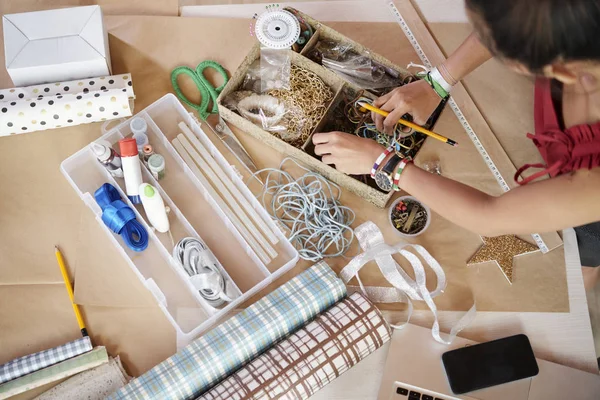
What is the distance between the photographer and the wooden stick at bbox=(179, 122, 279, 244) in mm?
1355

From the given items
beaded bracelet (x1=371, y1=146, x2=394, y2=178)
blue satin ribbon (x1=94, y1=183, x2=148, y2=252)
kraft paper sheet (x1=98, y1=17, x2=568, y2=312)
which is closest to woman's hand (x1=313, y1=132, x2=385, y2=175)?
beaded bracelet (x1=371, y1=146, x2=394, y2=178)

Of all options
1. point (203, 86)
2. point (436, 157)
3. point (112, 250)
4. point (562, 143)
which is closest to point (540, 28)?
point (562, 143)

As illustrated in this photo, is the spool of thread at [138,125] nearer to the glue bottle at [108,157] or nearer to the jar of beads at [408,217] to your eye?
the glue bottle at [108,157]

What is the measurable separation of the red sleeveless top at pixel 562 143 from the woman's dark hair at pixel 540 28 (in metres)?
0.24

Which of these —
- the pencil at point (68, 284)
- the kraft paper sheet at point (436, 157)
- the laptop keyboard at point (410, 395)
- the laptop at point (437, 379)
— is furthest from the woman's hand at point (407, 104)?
the pencil at point (68, 284)

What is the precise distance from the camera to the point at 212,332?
1219 millimetres

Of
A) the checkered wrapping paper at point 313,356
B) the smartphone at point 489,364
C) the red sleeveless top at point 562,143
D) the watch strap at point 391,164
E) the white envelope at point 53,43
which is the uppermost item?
the white envelope at point 53,43

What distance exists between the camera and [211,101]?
4.77 feet

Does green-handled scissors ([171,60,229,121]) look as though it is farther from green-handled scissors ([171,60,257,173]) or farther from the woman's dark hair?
the woman's dark hair

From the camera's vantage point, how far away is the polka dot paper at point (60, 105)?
4.45 ft

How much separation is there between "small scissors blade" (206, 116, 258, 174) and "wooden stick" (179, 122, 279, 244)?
51mm

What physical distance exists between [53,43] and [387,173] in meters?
0.85

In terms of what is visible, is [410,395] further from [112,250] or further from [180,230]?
[112,250]

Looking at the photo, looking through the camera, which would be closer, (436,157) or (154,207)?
(154,207)
